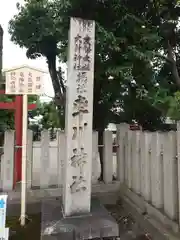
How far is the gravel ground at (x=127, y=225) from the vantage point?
3693 mm

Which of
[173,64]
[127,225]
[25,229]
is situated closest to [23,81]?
[25,229]

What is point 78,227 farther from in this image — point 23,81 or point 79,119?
point 23,81

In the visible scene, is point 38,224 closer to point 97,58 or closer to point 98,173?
point 98,173

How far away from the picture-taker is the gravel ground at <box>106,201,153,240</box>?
3.69 m

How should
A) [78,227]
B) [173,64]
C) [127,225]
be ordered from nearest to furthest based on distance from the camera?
[78,227]
[127,225]
[173,64]

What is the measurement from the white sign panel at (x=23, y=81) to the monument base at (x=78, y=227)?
2.12 metres

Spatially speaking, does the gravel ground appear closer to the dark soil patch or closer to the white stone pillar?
the white stone pillar

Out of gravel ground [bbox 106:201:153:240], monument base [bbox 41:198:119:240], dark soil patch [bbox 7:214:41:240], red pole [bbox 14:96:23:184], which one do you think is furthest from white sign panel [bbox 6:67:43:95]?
gravel ground [bbox 106:201:153:240]

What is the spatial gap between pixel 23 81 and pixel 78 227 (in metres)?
2.59

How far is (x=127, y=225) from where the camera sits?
414cm

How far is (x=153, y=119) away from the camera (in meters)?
5.76

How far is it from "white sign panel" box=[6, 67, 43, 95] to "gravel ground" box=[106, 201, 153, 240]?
9.15ft

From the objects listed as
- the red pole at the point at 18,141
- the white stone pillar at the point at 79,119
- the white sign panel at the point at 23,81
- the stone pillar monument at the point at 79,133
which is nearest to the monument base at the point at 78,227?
the stone pillar monument at the point at 79,133

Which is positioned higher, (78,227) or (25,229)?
(78,227)
